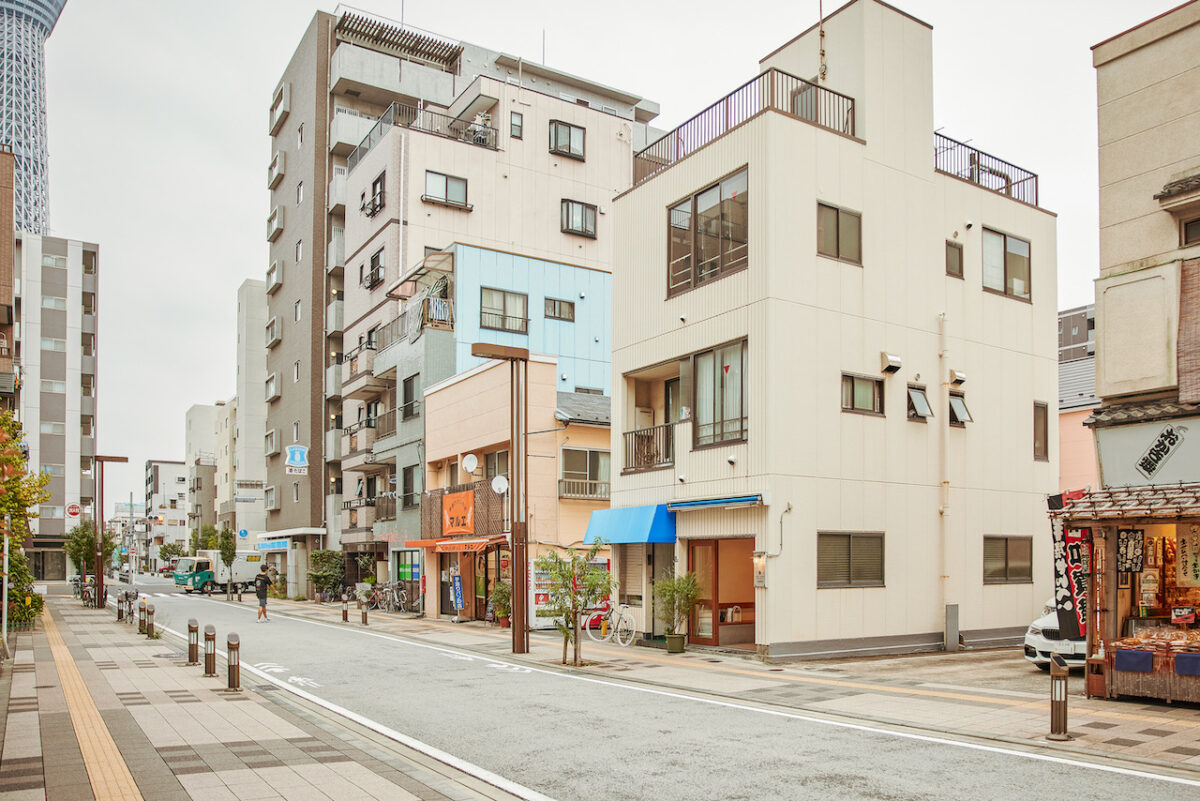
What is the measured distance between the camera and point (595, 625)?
1045 inches

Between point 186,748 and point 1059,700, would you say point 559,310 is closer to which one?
point 186,748

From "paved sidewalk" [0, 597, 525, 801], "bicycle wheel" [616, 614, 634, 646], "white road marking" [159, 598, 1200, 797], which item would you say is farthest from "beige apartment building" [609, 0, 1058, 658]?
"paved sidewalk" [0, 597, 525, 801]

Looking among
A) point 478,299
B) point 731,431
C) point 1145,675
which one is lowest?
point 1145,675

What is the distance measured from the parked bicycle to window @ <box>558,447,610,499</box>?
15.6ft

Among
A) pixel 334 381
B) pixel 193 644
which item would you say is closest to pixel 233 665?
pixel 193 644

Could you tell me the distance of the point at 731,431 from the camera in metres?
21.5

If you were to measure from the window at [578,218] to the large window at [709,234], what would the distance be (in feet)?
84.8

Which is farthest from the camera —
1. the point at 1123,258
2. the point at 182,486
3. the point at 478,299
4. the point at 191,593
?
the point at 182,486

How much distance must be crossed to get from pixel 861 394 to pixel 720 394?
10.5ft

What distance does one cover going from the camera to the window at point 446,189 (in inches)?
1802

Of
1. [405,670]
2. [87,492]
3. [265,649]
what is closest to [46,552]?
[87,492]

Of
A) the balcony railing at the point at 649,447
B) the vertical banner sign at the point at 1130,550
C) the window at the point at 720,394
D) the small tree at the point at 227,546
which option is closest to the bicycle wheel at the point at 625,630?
the balcony railing at the point at 649,447

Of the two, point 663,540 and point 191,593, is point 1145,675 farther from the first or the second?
point 191,593

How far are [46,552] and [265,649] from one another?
7505 cm
